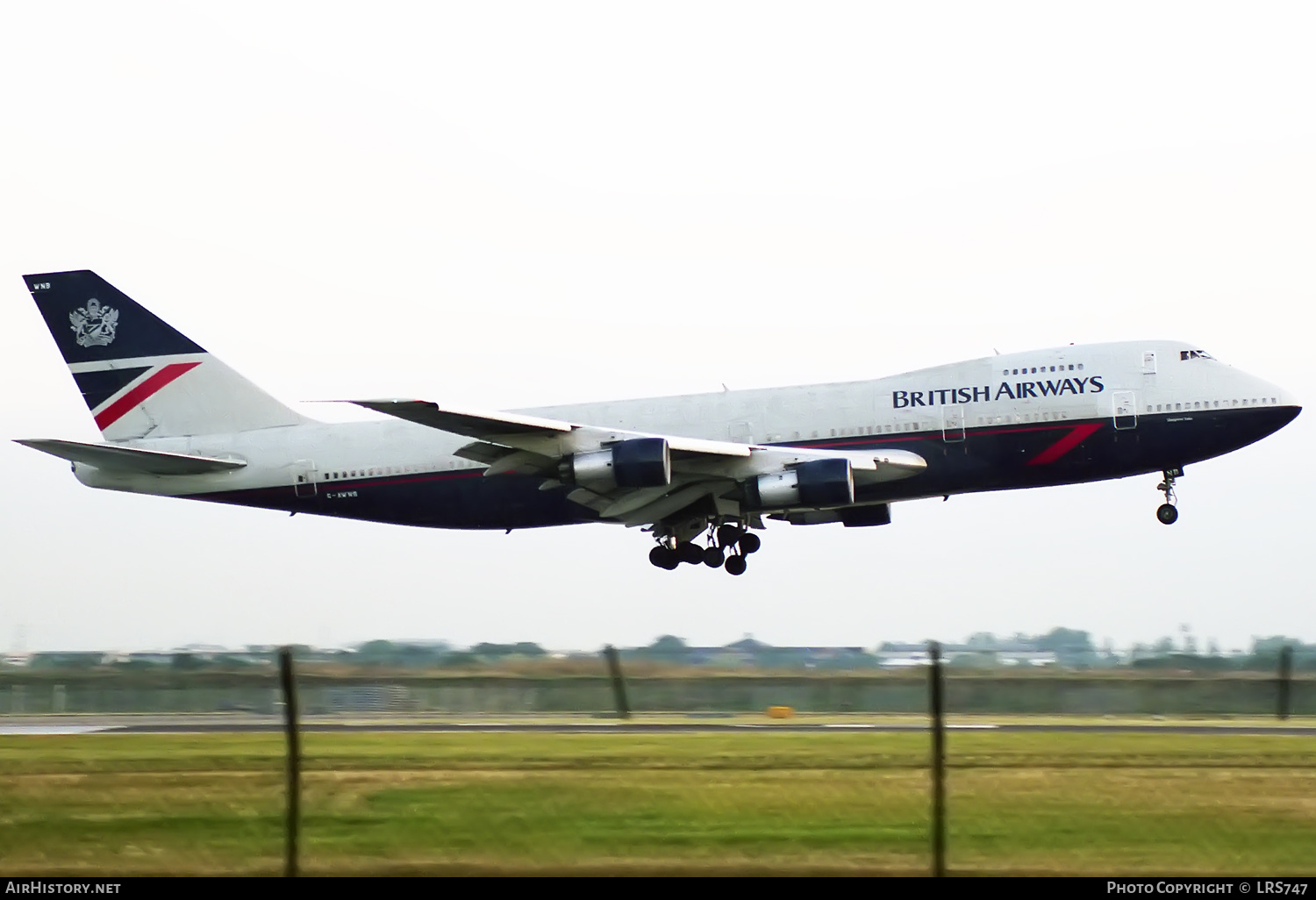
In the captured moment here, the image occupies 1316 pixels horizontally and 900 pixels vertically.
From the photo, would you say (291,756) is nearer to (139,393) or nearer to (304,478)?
(304,478)

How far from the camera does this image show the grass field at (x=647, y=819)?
11.8m

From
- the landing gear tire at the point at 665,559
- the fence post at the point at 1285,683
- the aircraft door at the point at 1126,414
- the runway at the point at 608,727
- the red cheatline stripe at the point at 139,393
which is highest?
the red cheatline stripe at the point at 139,393

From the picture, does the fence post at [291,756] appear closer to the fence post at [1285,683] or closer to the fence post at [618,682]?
the fence post at [618,682]

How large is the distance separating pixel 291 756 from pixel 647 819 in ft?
9.30

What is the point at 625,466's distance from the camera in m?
34.2


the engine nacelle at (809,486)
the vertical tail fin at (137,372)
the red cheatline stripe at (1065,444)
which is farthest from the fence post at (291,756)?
the vertical tail fin at (137,372)

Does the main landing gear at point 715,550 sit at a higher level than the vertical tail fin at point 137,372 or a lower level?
lower

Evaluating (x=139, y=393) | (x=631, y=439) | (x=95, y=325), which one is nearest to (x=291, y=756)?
(x=631, y=439)

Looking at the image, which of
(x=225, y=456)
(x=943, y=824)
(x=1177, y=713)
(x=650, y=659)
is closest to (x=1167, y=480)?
(x=1177, y=713)

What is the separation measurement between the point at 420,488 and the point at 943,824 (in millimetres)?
28701

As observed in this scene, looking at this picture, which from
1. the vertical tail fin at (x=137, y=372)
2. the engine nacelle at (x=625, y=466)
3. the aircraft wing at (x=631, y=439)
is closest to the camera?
the engine nacelle at (x=625, y=466)

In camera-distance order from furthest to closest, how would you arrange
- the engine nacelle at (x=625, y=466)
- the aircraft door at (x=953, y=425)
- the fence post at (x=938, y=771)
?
the aircraft door at (x=953, y=425), the engine nacelle at (x=625, y=466), the fence post at (x=938, y=771)

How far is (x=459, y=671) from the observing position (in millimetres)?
23469

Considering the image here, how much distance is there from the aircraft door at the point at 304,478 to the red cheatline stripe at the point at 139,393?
521cm
